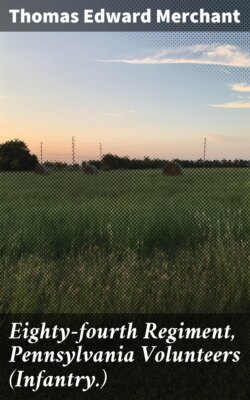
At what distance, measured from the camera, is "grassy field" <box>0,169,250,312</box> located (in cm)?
442

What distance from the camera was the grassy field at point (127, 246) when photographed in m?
4.42

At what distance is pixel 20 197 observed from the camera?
10.0 m

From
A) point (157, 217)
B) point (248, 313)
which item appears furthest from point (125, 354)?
point (157, 217)

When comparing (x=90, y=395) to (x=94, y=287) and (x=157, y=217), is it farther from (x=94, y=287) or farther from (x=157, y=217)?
(x=157, y=217)

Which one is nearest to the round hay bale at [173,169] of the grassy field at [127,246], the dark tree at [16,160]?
the grassy field at [127,246]

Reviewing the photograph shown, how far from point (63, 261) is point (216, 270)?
1526 mm

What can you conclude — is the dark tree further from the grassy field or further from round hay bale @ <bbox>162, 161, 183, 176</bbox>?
round hay bale @ <bbox>162, 161, 183, 176</bbox>

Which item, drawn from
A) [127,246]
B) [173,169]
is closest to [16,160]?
[127,246]

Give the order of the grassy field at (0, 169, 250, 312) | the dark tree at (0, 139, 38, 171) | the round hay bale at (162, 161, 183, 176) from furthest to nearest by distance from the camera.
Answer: the round hay bale at (162, 161, 183, 176) < the dark tree at (0, 139, 38, 171) < the grassy field at (0, 169, 250, 312)

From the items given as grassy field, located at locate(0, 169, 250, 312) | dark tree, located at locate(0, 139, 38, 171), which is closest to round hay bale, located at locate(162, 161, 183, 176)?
grassy field, located at locate(0, 169, 250, 312)

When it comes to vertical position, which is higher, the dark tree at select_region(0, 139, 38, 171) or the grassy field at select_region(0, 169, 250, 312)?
the dark tree at select_region(0, 139, 38, 171)

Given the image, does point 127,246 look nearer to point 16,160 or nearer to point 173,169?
point 16,160

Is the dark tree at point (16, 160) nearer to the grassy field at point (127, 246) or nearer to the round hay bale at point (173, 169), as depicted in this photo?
the grassy field at point (127, 246)

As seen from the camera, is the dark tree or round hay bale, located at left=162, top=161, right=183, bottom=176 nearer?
the dark tree
